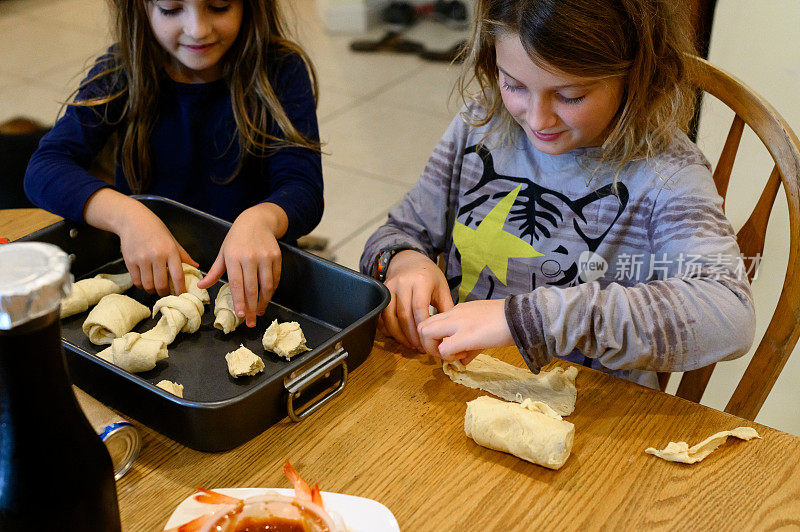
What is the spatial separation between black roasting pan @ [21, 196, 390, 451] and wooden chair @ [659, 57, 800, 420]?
1.67ft

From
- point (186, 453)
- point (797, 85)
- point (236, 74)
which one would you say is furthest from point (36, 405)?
point (797, 85)

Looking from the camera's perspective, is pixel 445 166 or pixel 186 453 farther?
pixel 445 166

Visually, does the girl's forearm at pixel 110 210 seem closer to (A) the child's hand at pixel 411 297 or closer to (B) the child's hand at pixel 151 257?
(B) the child's hand at pixel 151 257

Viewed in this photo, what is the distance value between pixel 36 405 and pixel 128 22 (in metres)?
0.91

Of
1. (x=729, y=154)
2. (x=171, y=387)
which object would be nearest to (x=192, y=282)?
(x=171, y=387)

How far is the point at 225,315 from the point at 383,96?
260 cm

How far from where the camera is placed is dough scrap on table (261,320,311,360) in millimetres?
880

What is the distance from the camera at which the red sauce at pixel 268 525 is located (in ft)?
2.03

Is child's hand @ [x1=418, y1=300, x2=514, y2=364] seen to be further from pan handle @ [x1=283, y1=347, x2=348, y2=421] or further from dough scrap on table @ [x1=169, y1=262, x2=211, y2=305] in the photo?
dough scrap on table @ [x1=169, y1=262, x2=211, y2=305]

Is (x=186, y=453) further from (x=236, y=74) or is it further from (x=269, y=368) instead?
(x=236, y=74)

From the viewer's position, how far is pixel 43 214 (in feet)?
3.97

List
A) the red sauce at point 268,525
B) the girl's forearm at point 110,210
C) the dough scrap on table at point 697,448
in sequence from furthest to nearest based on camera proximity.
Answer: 1. the girl's forearm at point 110,210
2. the dough scrap on table at point 697,448
3. the red sauce at point 268,525

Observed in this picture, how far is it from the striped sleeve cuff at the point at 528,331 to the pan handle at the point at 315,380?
194mm

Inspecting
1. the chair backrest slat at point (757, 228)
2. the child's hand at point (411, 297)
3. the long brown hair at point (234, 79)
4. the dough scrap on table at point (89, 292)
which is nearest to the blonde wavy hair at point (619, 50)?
the chair backrest slat at point (757, 228)
